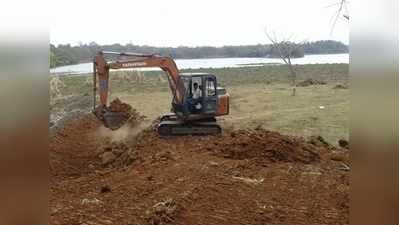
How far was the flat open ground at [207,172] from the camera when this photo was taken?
14.2 feet

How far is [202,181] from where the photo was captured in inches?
203

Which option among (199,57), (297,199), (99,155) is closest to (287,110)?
(199,57)

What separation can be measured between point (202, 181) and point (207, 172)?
0.33m

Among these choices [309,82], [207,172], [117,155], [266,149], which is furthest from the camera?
[309,82]

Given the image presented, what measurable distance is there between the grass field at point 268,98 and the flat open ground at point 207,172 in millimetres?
65

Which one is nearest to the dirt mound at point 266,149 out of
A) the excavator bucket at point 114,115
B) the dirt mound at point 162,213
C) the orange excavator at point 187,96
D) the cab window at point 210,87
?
the orange excavator at point 187,96

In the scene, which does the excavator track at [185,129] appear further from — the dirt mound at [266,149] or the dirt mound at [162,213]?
the dirt mound at [162,213]

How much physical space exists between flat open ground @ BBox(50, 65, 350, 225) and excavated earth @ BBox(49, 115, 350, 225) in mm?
10

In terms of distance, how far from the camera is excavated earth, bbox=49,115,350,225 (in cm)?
429

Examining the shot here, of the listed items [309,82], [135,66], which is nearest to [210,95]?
[135,66]

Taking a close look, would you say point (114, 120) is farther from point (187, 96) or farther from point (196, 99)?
point (196, 99)

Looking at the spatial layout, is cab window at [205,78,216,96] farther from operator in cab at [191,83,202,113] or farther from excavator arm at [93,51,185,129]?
excavator arm at [93,51,185,129]
